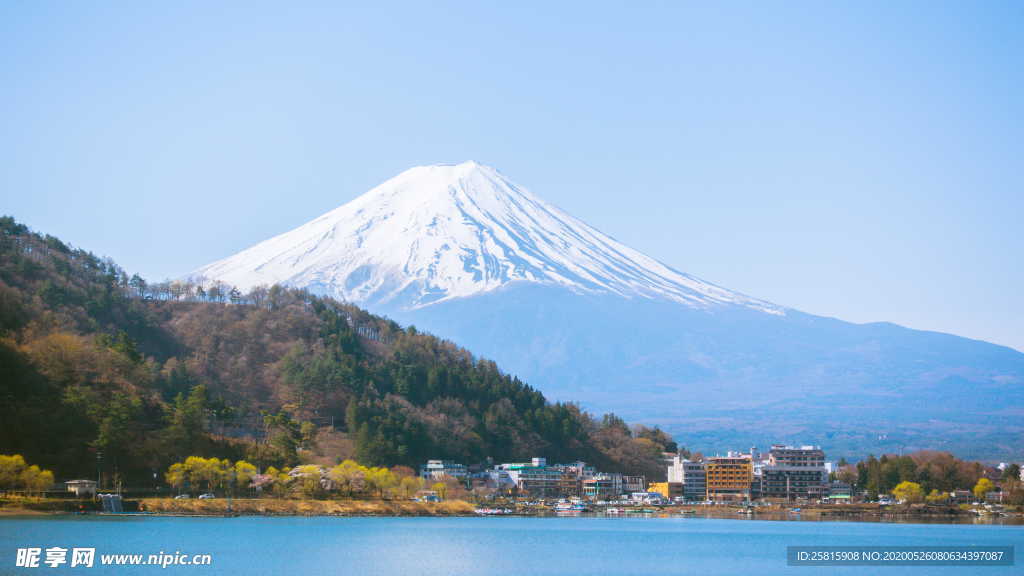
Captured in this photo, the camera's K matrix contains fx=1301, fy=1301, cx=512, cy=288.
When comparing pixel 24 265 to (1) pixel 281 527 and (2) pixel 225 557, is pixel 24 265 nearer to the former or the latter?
(1) pixel 281 527

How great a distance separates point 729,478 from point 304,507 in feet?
148

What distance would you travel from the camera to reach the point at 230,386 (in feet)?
307

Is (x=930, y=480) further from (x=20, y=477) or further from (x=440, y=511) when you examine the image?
(x=20, y=477)

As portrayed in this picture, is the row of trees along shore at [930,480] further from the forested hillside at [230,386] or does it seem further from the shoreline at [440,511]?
the forested hillside at [230,386]

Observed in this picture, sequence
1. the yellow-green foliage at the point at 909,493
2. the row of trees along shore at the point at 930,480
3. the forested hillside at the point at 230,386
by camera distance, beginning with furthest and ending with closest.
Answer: the row of trees along shore at the point at 930,480
the yellow-green foliage at the point at 909,493
the forested hillside at the point at 230,386

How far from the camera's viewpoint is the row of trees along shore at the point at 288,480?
65125 mm

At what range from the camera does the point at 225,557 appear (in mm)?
41625

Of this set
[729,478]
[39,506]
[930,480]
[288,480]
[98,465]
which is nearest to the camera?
[39,506]

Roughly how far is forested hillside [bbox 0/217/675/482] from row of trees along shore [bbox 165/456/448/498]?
1841 mm

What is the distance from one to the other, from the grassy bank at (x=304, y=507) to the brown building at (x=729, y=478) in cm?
2967

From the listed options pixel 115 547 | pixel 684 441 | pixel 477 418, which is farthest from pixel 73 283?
pixel 684 441

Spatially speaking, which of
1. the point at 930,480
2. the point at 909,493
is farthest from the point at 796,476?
the point at 909,493

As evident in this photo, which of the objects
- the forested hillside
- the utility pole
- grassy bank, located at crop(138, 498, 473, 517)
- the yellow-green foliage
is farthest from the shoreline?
the forested hillside

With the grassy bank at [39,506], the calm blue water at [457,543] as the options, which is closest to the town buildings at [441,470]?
the calm blue water at [457,543]
